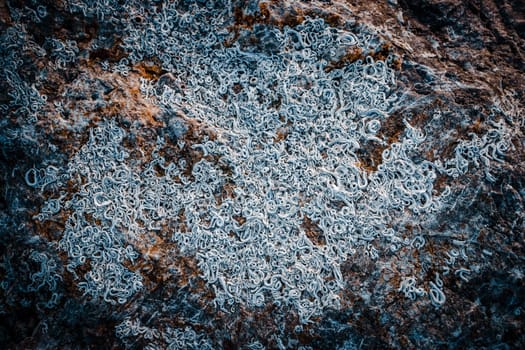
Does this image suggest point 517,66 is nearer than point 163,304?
No

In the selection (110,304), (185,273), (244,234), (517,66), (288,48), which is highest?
(517,66)

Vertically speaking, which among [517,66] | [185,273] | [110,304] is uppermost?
[517,66]

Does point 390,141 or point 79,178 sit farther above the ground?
point 390,141

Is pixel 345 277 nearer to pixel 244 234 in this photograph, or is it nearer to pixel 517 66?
pixel 244 234

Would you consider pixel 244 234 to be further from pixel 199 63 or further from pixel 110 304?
pixel 199 63

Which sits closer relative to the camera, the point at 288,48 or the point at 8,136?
the point at 8,136

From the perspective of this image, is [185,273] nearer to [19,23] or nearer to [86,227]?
[86,227]

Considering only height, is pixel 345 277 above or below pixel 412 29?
below

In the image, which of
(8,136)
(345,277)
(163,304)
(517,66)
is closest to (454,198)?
(345,277)

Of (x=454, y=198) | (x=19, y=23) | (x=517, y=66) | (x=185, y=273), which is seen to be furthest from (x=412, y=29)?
(x=19, y=23)
